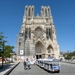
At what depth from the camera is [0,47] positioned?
81.6 feet

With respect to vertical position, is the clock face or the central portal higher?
the clock face

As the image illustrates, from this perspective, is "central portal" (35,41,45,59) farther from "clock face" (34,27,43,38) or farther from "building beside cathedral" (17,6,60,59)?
"clock face" (34,27,43,38)

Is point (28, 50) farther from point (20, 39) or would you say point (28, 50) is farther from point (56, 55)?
point (56, 55)

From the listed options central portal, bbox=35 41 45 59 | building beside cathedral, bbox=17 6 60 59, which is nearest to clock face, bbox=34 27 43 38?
building beside cathedral, bbox=17 6 60 59

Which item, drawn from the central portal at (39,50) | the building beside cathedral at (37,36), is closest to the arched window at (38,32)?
the building beside cathedral at (37,36)

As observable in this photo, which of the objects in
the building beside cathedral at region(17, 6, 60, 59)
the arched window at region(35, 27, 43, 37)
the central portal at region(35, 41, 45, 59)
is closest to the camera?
the building beside cathedral at region(17, 6, 60, 59)

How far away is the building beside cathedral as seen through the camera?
6756cm

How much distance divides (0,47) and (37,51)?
155 ft

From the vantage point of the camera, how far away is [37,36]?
238 feet

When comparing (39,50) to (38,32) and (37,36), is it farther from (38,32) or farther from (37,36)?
(38,32)

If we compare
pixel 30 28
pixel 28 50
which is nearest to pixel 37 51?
pixel 28 50

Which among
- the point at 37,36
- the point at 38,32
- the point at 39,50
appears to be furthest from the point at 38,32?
the point at 39,50

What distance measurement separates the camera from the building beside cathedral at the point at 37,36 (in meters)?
67.6

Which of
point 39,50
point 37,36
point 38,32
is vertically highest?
point 38,32
